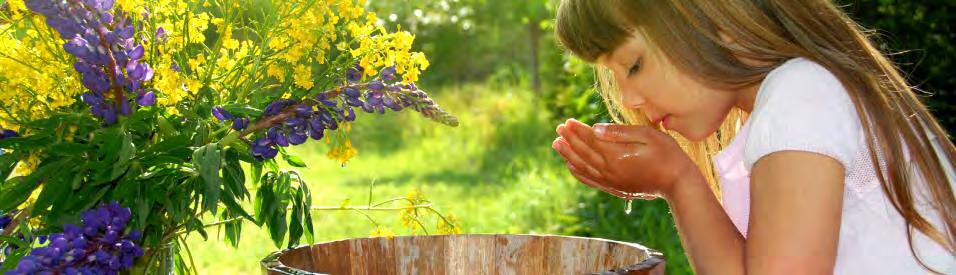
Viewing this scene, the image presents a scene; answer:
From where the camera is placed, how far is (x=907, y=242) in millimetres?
1843

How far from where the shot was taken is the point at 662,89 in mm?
1852

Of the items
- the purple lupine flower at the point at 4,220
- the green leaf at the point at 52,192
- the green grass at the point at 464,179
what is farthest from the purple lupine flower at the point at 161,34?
the green grass at the point at 464,179

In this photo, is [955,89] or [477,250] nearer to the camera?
[477,250]

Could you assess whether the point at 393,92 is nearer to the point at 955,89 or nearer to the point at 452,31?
the point at 955,89

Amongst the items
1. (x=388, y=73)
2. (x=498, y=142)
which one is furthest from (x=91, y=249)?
(x=498, y=142)

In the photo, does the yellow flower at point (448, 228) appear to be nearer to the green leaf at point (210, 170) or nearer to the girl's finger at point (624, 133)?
the girl's finger at point (624, 133)

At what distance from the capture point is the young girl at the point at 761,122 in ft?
5.69

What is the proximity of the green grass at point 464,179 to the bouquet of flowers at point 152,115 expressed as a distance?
1666 millimetres

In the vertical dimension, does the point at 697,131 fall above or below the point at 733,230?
above

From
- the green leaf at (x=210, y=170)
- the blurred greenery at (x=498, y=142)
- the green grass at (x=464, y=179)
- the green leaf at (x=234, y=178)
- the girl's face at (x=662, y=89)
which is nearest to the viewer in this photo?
the green leaf at (x=210, y=170)

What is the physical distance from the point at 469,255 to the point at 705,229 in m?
0.39

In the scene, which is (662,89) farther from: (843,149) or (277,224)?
(277,224)

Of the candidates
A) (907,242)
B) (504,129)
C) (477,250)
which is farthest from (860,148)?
(504,129)

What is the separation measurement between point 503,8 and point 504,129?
3487 mm
